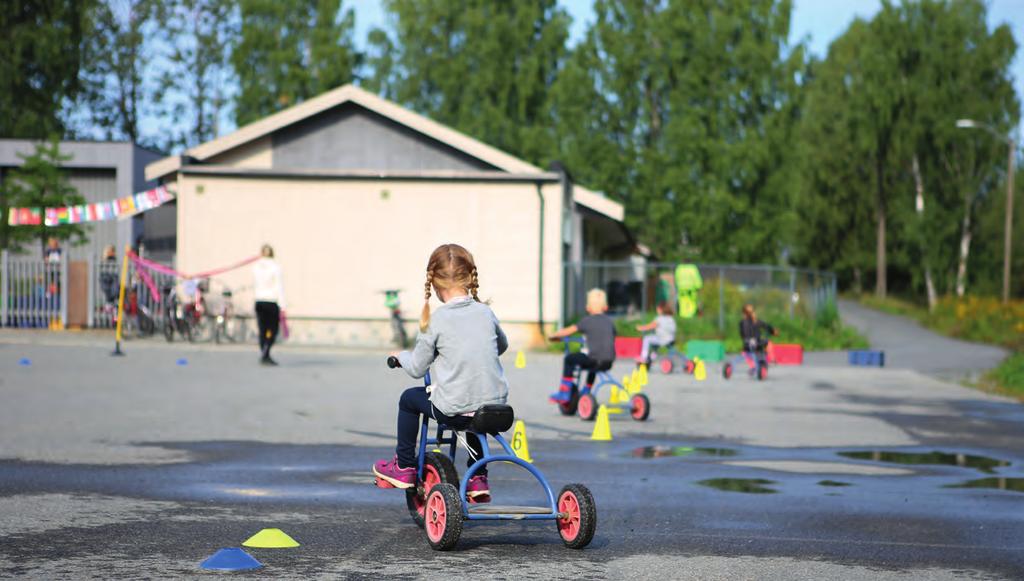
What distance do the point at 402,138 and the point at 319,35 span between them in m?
30.0

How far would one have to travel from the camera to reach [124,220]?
40.5 m

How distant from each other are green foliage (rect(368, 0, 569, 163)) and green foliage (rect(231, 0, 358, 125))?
2.62 metres

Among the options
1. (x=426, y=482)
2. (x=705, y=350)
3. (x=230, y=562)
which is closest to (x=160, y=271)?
(x=705, y=350)

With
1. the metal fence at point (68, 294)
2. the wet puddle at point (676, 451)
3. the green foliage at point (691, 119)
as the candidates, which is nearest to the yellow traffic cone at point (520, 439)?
the wet puddle at point (676, 451)

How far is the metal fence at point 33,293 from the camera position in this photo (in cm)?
3136

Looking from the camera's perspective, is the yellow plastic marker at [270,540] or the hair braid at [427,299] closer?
the yellow plastic marker at [270,540]

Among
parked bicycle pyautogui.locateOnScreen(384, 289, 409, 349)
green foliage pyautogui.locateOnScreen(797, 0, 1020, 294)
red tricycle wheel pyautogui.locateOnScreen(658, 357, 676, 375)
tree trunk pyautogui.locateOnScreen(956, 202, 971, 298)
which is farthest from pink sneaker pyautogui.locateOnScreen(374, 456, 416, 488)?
tree trunk pyautogui.locateOnScreen(956, 202, 971, 298)

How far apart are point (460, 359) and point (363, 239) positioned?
24.6 m

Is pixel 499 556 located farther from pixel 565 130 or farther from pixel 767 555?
pixel 565 130

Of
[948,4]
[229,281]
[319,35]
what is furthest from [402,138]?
[948,4]

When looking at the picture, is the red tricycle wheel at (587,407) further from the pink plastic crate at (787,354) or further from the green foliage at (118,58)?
the green foliage at (118,58)

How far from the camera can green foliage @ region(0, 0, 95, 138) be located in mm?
57312

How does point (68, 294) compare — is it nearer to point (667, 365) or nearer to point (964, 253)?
point (667, 365)

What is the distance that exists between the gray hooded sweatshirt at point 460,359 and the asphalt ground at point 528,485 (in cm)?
74
